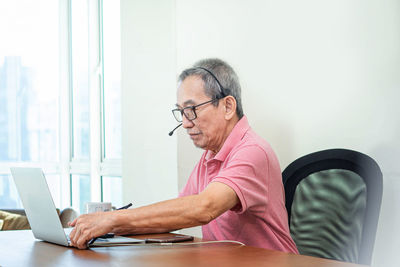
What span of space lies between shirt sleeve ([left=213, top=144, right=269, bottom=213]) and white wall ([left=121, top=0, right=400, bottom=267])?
456 mm

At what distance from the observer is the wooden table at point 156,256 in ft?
4.18

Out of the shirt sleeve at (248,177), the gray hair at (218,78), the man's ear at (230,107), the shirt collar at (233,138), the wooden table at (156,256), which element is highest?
the gray hair at (218,78)

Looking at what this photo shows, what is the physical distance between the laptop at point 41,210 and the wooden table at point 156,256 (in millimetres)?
47

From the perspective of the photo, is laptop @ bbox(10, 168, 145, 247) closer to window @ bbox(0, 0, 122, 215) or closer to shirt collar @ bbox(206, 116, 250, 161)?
shirt collar @ bbox(206, 116, 250, 161)

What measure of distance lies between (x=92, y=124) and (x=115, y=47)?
Result: 742 mm

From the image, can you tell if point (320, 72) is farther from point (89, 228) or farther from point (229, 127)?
point (89, 228)

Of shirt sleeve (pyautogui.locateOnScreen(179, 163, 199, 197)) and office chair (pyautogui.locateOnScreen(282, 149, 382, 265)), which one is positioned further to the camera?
shirt sleeve (pyautogui.locateOnScreen(179, 163, 199, 197))

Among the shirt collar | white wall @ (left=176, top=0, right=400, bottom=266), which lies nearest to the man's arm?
the shirt collar

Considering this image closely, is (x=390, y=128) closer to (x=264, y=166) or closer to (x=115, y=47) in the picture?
(x=264, y=166)

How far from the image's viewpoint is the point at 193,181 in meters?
2.13

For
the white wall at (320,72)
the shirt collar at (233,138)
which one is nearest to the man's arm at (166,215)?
the shirt collar at (233,138)

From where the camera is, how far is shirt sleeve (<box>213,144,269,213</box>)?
165cm

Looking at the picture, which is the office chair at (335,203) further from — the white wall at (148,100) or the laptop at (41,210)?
the white wall at (148,100)

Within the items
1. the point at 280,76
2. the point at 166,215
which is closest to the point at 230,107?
the point at 280,76
